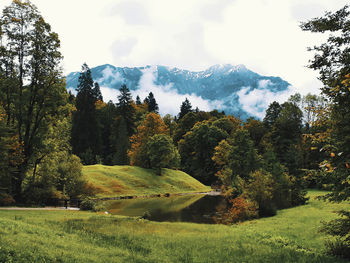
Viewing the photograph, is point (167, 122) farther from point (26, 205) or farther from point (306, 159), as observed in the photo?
point (26, 205)

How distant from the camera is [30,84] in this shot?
102 feet

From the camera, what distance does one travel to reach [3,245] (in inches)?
404

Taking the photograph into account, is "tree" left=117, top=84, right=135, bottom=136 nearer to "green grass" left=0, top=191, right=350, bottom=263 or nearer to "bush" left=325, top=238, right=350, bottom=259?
"green grass" left=0, top=191, right=350, bottom=263

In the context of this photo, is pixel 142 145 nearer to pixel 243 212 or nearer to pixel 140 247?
pixel 243 212

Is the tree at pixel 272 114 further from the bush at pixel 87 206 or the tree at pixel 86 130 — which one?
the bush at pixel 87 206

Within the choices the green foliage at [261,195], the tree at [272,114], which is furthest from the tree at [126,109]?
the green foliage at [261,195]

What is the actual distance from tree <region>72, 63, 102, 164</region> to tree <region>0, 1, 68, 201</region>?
159 feet

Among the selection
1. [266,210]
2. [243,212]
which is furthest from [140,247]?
[266,210]

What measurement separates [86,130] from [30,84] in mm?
53934

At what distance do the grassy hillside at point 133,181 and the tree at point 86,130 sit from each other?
20518 mm

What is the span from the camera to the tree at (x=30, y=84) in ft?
97.1

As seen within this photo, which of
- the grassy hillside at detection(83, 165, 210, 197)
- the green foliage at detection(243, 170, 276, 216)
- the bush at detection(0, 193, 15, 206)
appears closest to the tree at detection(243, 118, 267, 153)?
the grassy hillside at detection(83, 165, 210, 197)

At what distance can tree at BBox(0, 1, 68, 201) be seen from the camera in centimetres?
2961

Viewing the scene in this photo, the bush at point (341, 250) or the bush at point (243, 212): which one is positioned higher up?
the bush at point (341, 250)
